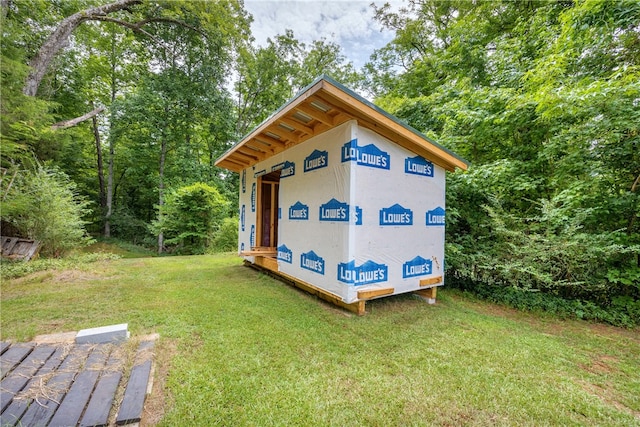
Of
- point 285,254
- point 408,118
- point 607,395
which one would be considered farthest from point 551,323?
point 408,118

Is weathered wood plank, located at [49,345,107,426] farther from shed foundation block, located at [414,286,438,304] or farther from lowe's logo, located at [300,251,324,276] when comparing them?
shed foundation block, located at [414,286,438,304]

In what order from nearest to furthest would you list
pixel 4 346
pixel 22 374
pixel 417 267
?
pixel 22 374, pixel 4 346, pixel 417 267

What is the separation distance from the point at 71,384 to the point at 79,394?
196mm

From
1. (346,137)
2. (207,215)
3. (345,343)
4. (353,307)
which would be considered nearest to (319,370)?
(345,343)

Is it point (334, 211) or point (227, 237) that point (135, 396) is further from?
point (227, 237)

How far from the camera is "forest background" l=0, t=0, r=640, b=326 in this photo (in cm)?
330

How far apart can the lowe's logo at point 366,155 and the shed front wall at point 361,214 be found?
0.01m

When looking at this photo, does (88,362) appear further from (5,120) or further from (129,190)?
(129,190)

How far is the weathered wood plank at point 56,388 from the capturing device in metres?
1.40

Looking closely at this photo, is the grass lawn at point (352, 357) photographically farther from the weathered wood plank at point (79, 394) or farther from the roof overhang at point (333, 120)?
the roof overhang at point (333, 120)

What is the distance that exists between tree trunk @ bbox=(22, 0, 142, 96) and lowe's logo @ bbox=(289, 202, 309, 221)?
8823 millimetres

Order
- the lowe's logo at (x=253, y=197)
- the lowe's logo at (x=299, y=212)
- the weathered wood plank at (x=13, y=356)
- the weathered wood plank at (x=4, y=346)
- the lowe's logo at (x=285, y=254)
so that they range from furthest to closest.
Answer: the lowe's logo at (x=253, y=197) < the lowe's logo at (x=285, y=254) < the lowe's logo at (x=299, y=212) < the weathered wood plank at (x=4, y=346) < the weathered wood plank at (x=13, y=356)

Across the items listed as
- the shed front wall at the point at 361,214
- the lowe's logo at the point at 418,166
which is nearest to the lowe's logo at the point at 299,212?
the shed front wall at the point at 361,214

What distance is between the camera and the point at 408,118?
23.8 ft
